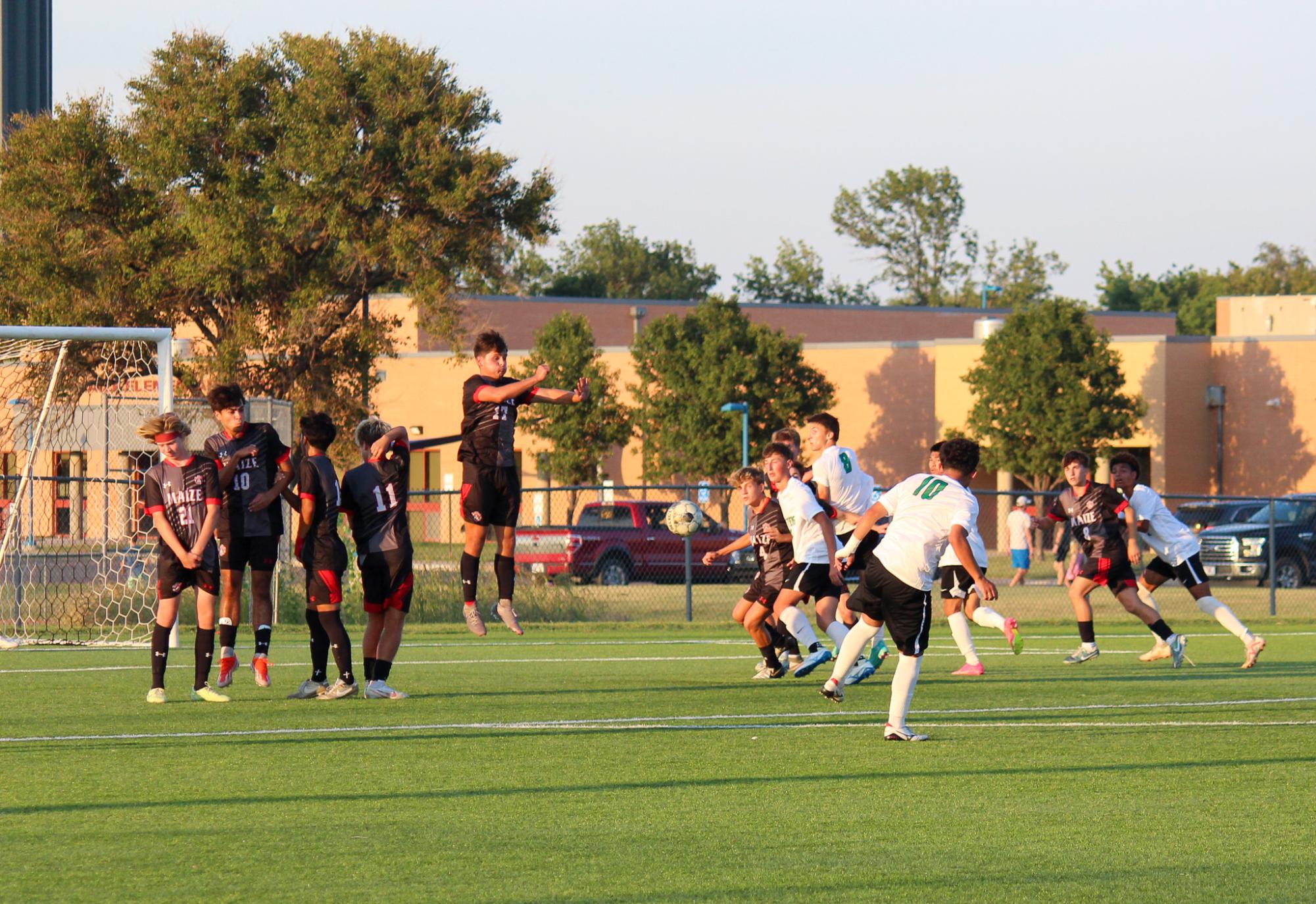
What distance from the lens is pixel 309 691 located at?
37.6ft

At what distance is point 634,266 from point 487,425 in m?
101

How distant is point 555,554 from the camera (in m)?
25.0

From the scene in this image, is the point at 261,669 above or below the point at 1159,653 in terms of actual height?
above

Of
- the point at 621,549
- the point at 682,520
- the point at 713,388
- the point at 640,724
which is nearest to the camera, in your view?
the point at 640,724

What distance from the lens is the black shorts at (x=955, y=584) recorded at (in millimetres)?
13477

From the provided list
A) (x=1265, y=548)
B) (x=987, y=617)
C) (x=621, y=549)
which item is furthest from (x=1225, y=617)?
(x=1265, y=548)

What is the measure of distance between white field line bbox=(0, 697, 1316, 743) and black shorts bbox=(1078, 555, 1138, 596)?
3346 millimetres

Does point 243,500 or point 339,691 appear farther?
point 339,691

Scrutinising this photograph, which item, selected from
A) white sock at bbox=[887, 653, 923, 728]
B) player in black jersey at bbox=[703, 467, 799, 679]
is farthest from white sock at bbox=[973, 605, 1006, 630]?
white sock at bbox=[887, 653, 923, 728]

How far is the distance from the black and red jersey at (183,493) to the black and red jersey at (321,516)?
0.60m

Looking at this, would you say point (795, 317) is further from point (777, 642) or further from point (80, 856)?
point (80, 856)

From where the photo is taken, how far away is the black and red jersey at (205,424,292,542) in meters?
11.2

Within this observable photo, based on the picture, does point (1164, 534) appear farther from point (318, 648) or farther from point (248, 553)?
point (248, 553)

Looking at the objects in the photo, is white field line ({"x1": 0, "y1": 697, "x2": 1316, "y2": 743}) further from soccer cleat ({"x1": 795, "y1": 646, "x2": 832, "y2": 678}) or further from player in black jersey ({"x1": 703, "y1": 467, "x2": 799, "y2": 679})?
Answer: player in black jersey ({"x1": 703, "y1": 467, "x2": 799, "y2": 679})
